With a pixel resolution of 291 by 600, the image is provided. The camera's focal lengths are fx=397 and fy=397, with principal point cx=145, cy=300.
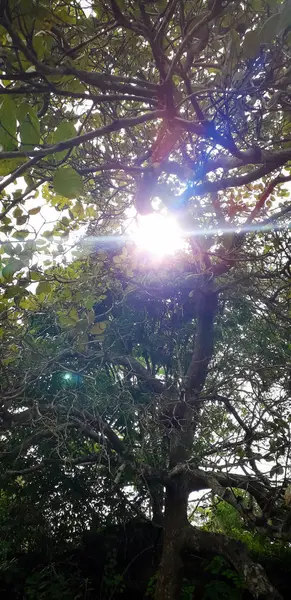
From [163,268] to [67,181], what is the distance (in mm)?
3587

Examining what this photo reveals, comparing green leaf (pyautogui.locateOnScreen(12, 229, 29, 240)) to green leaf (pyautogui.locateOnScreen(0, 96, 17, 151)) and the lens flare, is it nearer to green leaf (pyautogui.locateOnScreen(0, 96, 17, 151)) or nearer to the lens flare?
green leaf (pyautogui.locateOnScreen(0, 96, 17, 151))

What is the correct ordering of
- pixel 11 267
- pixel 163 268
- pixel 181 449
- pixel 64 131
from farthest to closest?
pixel 163 268
pixel 181 449
pixel 11 267
pixel 64 131

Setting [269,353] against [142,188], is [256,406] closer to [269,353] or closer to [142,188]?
[269,353]

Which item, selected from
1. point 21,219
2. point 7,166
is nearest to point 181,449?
point 21,219

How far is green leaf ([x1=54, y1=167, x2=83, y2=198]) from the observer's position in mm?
932

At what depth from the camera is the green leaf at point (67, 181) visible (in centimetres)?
93

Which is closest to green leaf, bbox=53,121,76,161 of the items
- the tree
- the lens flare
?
the tree

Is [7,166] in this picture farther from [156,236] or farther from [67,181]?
[156,236]

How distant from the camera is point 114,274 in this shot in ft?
12.6

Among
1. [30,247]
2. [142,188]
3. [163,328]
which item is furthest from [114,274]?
[30,247]

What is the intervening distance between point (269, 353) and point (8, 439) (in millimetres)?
3111

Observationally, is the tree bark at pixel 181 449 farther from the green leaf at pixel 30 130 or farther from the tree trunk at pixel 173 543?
the green leaf at pixel 30 130

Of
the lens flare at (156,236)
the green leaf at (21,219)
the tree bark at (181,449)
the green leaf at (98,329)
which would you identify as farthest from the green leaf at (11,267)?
the tree bark at (181,449)

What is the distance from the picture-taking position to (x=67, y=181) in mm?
942
